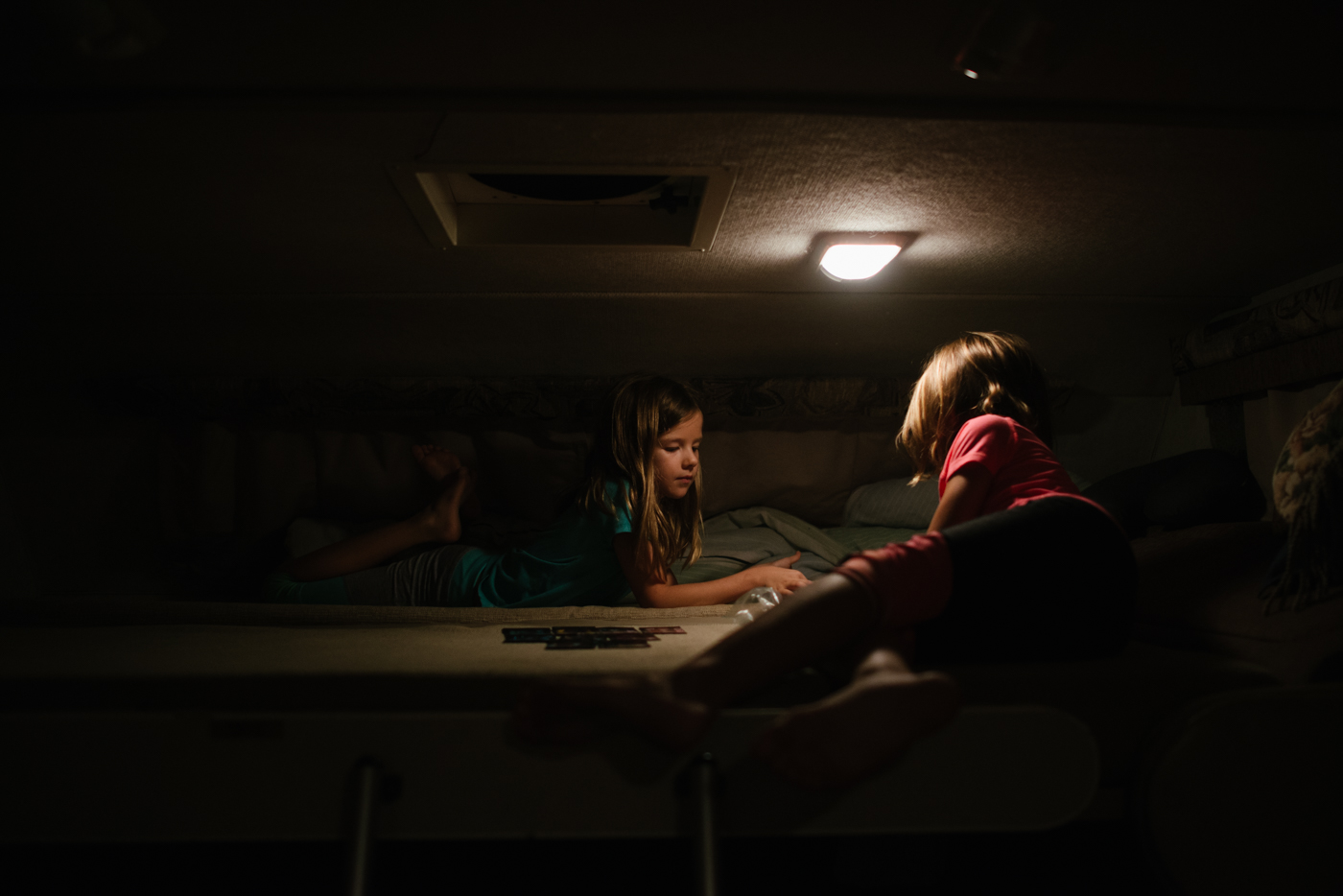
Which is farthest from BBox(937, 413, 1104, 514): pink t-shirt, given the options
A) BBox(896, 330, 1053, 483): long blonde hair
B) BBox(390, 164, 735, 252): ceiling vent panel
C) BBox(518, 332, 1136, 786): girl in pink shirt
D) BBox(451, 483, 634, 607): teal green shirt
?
BBox(451, 483, 634, 607): teal green shirt

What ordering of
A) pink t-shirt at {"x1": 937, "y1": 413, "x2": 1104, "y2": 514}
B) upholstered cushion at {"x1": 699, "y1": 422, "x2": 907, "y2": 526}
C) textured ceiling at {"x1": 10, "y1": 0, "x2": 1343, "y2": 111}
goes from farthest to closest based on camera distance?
1. upholstered cushion at {"x1": 699, "y1": 422, "x2": 907, "y2": 526}
2. pink t-shirt at {"x1": 937, "y1": 413, "x2": 1104, "y2": 514}
3. textured ceiling at {"x1": 10, "y1": 0, "x2": 1343, "y2": 111}

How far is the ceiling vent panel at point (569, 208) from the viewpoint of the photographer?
1.43 meters

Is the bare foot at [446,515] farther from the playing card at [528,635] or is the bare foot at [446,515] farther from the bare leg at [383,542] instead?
the playing card at [528,635]

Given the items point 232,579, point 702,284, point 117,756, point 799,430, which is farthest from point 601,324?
point 117,756

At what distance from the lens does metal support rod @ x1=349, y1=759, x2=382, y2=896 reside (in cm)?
73

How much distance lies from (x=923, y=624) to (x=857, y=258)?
0.99 m

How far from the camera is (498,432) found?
2.17 metres

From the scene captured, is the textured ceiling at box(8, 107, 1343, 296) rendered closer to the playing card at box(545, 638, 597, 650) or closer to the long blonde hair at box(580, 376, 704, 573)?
the long blonde hair at box(580, 376, 704, 573)

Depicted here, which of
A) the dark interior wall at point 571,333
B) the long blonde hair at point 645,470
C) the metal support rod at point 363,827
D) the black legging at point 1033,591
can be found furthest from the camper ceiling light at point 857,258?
the metal support rod at point 363,827

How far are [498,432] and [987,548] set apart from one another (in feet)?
5.15

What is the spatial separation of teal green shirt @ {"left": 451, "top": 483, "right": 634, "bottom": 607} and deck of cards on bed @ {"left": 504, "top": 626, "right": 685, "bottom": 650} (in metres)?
0.40

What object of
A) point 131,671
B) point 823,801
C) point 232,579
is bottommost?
point 823,801

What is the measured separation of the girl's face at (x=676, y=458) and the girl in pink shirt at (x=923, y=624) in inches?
27.7

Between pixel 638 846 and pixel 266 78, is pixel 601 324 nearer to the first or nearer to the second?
pixel 266 78
